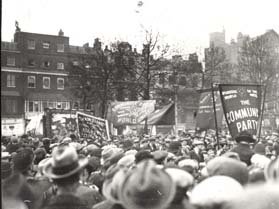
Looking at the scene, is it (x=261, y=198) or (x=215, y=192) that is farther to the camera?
(x=215, y=192)

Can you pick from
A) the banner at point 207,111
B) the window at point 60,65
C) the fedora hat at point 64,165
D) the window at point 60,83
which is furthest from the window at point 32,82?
the fedora hat at point 64,165

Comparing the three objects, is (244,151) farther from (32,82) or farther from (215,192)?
(32,82)

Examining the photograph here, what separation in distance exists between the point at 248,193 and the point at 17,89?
5781 cm

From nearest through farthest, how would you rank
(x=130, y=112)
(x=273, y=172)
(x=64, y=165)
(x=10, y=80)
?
(x=273, y=172) → (x=64, y=165) → (x=130, y=112) → (x=10, y=80)

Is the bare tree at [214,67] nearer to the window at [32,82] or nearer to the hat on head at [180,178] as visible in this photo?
the window at [32,82]

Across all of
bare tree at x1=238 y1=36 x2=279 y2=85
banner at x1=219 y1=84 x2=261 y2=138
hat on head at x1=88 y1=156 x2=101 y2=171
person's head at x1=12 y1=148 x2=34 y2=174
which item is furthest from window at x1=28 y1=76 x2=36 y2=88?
person's head at x1=12 y1=148 x2=34 y2=174

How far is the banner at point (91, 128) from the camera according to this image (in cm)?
1389

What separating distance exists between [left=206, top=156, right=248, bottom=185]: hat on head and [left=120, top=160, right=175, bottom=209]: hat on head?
1.56 feet

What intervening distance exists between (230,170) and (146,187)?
0.73m

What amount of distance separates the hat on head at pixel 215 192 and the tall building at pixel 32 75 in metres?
54.5

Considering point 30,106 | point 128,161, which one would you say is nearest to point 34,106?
point 30,106

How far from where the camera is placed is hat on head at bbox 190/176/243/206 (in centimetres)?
280

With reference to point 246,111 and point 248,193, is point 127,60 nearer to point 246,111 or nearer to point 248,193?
point 246,111

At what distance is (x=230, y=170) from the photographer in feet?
11.9
